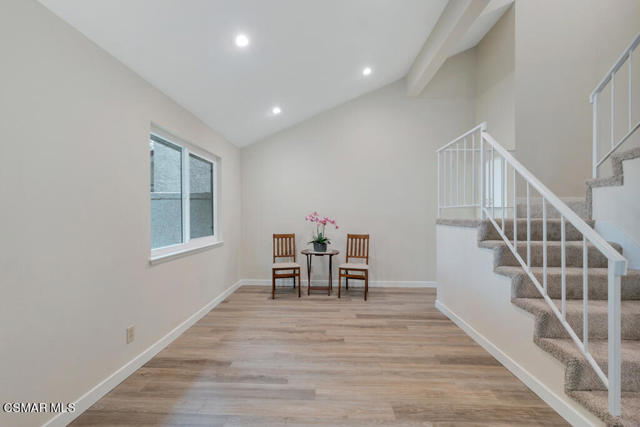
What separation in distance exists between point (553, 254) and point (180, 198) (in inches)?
135

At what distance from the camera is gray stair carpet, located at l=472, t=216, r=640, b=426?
1604 millimetres

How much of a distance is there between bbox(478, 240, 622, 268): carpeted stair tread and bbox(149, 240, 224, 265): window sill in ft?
8.96

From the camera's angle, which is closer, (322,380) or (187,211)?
(322,380)

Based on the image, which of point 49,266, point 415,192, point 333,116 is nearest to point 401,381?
point 49,266

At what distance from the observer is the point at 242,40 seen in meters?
2.43

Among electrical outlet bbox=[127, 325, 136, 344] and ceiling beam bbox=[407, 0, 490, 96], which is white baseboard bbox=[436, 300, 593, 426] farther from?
ceiling beam bbox=[407, 0, 490, 96]

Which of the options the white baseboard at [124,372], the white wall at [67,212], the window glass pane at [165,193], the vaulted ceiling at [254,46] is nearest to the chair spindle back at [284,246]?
the white baseboard at [124,372]

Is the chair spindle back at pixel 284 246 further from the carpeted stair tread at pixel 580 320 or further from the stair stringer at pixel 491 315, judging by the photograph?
the carpeted stair tread at pixel 580 320

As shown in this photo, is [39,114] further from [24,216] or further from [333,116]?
[333,116]

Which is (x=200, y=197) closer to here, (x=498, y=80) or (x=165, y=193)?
(x=165, y=193)

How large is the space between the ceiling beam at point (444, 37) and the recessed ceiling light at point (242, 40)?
6.29 feet

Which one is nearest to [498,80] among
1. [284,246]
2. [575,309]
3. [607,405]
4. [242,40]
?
[575,309]

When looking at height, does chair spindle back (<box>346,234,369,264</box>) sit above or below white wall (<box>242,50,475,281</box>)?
below

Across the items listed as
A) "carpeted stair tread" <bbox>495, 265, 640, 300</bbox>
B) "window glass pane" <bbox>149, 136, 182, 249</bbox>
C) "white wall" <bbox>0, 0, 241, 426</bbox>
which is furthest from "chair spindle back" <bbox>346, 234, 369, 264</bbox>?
"white wall" <bbox>0, 0, 241, 426</bbox>
